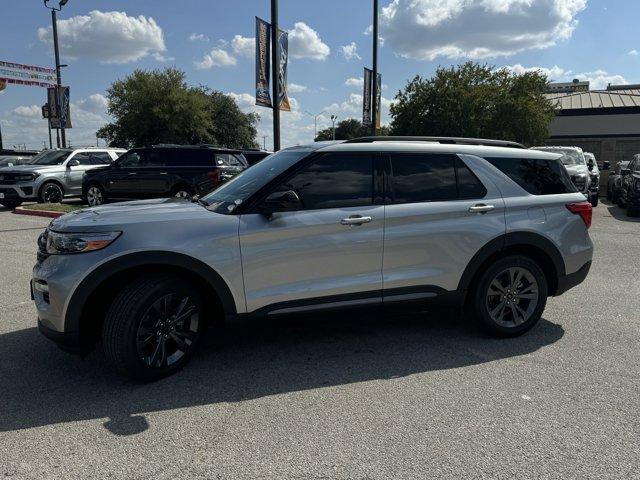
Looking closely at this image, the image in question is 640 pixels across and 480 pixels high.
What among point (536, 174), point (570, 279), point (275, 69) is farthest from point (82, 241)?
point (275, 69)

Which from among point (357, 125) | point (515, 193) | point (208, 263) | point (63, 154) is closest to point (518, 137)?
point (63, 154)

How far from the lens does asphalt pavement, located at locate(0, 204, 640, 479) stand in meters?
2.81

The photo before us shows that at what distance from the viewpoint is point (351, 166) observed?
420cm

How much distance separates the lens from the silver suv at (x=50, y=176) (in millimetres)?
15328

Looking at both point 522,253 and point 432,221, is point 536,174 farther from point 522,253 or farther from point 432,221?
point 432,221

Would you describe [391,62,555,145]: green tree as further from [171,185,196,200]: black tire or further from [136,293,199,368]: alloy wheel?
[136,293,199,368]: alloy wheel

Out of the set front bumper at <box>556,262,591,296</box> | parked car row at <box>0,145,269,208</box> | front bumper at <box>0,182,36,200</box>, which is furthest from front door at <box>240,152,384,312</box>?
front bumper at <box>0,182,36,200</box>

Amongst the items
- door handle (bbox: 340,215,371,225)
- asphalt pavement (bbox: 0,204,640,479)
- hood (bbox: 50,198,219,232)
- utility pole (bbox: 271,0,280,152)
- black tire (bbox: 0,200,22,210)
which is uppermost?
utility pole (bbox: 271,0,280,152)

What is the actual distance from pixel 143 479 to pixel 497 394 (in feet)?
7.64

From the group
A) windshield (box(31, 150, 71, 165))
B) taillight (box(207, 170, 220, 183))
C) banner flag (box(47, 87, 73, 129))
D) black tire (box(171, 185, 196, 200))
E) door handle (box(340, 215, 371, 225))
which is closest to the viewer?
door handle (box(340, 215, 371, 225))

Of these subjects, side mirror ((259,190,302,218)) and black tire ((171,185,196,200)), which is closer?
side mirror ((259,190,302,218))

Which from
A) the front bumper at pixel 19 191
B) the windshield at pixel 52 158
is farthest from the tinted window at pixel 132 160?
the windshield at pixel 52 158

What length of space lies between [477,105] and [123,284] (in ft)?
84.5

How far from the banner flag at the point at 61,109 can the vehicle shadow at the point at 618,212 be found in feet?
75.8
